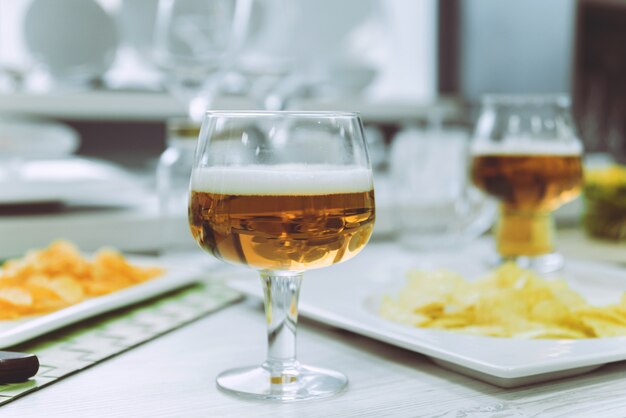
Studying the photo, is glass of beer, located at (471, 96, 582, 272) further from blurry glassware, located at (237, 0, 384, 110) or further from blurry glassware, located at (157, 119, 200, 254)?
blurry glassware, located at (237, 0, 384, 110)

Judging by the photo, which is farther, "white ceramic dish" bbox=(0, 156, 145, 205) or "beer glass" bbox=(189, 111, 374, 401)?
"white ceramic dish" bbox=(0, 156, 145, 205)

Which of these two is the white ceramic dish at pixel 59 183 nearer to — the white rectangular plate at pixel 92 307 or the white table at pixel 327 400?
the white rectangular plate at pixel 92 307

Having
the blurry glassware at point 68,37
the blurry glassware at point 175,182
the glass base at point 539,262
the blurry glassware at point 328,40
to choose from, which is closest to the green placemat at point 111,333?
the blurry glassware at point 175,182

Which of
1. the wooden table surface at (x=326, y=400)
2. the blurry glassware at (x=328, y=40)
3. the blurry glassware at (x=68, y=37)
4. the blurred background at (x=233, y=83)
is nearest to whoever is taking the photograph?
the wooden table surface at (x=326, y=400)

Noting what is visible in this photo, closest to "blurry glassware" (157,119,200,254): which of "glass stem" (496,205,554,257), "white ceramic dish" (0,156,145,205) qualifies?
"white ceramic dish" (0,156,145,205)

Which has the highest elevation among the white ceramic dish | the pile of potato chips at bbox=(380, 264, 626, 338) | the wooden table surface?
the white ceramic dish

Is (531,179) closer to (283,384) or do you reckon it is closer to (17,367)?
(283,384)
